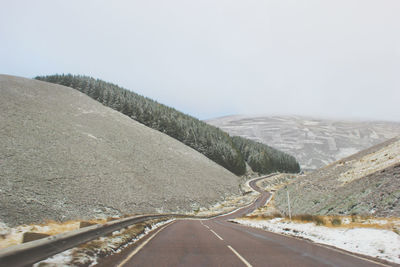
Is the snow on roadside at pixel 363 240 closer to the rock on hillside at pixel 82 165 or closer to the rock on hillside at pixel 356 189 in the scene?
the rock on hillside at pixel 356 189

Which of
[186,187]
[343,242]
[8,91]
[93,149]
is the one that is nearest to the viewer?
[343,242]

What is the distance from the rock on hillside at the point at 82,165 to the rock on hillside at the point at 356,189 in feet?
78.6

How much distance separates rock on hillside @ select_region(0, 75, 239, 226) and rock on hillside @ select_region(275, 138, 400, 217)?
23966 millimetres

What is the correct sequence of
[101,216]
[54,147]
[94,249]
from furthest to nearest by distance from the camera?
1. [54,147]
2. [101,216]
3. [94,249]

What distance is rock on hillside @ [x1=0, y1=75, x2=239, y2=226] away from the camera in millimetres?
29625

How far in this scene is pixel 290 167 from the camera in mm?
157875

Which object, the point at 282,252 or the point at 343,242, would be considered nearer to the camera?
the point at 282,252

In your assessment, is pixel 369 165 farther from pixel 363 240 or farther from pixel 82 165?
pixel 82 165

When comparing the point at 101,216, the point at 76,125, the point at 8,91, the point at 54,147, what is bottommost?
the point at 101,216

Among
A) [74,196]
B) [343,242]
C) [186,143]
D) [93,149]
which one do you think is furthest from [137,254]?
[186,143]

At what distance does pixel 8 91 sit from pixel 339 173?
7166 cm

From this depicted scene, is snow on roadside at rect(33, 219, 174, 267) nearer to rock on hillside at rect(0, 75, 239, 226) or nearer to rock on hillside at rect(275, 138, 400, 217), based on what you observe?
rock on hillside at rect(275, 138, 400, 217)

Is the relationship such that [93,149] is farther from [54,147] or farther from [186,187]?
[186,187]

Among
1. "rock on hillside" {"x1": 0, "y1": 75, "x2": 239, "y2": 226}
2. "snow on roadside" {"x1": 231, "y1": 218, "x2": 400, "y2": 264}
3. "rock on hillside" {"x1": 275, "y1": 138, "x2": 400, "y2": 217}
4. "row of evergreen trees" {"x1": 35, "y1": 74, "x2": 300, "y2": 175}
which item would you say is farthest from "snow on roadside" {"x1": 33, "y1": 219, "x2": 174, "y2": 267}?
"row of evergreen trees" {"x1": 35, "y1": 74, "x2": 300, "y2": 175}
